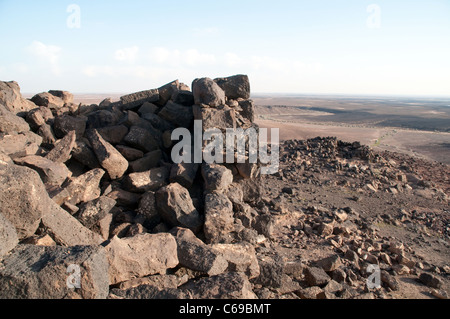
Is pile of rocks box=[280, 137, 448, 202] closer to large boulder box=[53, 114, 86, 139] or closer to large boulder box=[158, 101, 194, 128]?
large boulder box=[158, 101, 194, 128]

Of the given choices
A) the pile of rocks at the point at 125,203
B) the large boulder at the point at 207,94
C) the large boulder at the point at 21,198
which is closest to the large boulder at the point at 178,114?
the pile of rocks at the point at 125,203

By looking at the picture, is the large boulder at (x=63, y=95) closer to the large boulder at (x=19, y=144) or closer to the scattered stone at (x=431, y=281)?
the large boulder at (x=19, y=144)

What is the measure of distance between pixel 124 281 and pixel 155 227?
1572 millimetres

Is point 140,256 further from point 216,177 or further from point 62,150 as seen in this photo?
point 62,150

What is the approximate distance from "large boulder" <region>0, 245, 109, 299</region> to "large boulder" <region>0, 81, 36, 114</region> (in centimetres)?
528

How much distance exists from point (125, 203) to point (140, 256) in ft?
6.64

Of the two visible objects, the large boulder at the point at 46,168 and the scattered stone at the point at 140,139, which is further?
the scattered stone at the point at 140,139

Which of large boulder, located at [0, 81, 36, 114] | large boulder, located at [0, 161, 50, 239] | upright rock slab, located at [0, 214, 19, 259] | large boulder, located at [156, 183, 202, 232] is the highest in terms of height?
large boulder, located at [0, 81, 36, 114]

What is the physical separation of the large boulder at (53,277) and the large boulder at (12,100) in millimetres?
5276

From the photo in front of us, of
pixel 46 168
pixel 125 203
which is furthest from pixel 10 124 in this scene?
pixel 125 203

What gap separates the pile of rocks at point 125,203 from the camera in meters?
3.22

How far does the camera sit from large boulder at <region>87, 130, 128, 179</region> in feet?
19.2

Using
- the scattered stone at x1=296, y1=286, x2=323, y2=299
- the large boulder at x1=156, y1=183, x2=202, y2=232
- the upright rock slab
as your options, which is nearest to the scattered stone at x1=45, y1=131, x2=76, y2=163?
the large boulder at x1=156, y1=183, x2=202, y2=232
